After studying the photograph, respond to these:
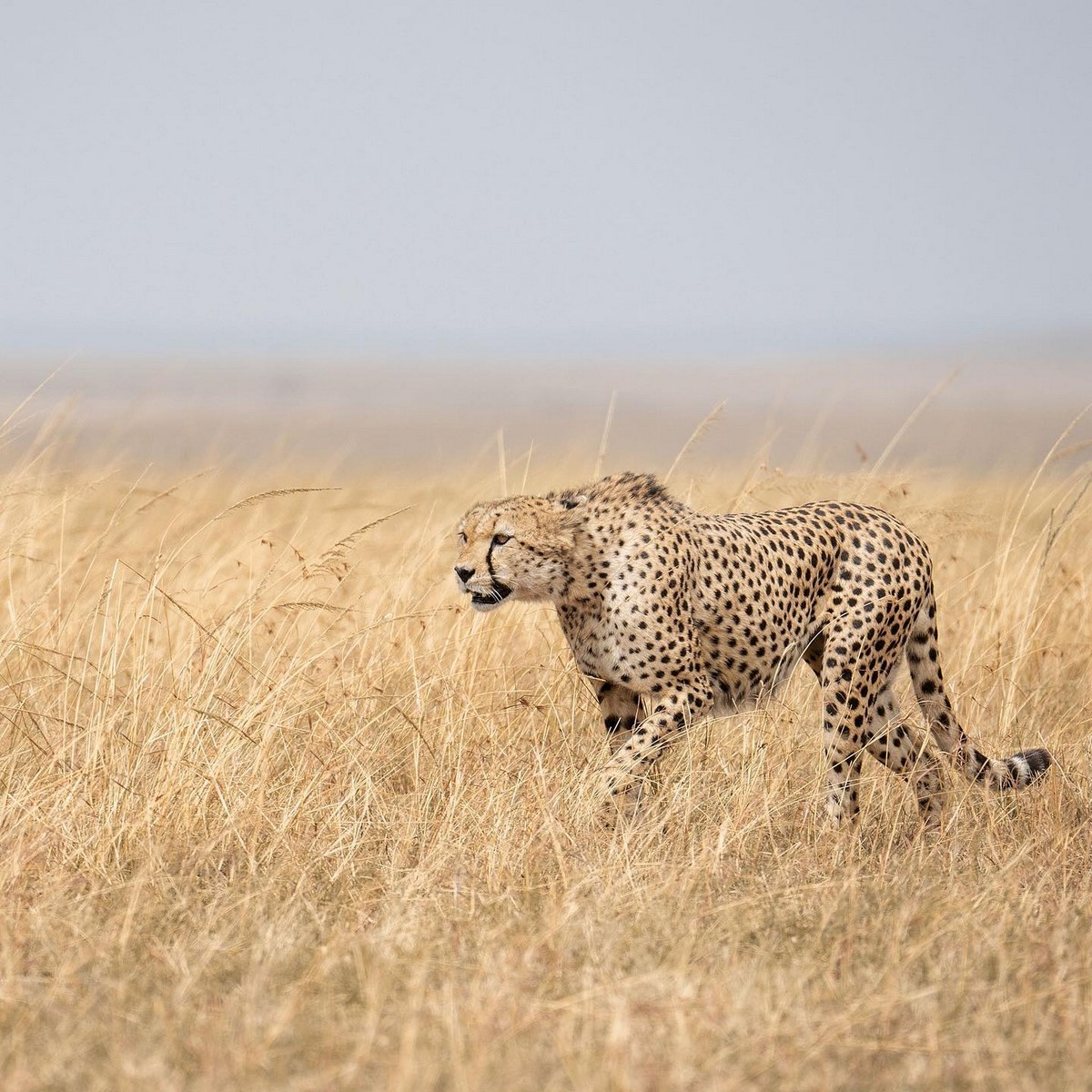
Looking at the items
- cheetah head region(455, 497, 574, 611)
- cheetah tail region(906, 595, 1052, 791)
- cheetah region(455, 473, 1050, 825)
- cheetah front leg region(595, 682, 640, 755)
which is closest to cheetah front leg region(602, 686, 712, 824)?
cheetah region(455, 473, 1050, 825)

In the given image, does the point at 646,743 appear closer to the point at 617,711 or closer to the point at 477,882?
the point at 617,711

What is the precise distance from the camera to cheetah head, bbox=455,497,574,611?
392 centimetres

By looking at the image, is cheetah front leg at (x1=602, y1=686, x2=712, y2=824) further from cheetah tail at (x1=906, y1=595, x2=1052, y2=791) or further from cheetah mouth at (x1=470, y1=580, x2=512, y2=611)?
cheetah tail at (x1=906, y1=595, x2=1052, y2=791)

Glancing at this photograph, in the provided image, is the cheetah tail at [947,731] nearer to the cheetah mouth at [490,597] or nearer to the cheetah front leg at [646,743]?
the cheetah front leg at [646,743]

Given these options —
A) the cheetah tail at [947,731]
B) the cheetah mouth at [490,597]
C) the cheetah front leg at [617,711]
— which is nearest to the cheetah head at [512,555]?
the cheetah mouth at [490,597]

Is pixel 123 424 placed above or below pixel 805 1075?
above

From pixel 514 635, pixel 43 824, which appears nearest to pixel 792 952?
pixel 43 824

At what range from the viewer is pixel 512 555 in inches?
155

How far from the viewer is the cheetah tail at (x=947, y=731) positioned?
158 inches

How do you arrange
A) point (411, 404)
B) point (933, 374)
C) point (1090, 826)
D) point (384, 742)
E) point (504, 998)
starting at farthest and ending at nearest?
point (933, 374) → point (411, 404) → point (384, 742) → point (1090, 826) → point (504, 998)

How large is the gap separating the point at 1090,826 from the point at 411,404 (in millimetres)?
62337

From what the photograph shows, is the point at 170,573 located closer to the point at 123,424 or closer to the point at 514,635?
the point at 123,424

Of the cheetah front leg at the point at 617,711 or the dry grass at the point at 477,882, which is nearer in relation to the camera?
the dry grass at the point at 477,882

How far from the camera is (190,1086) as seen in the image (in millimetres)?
2312
